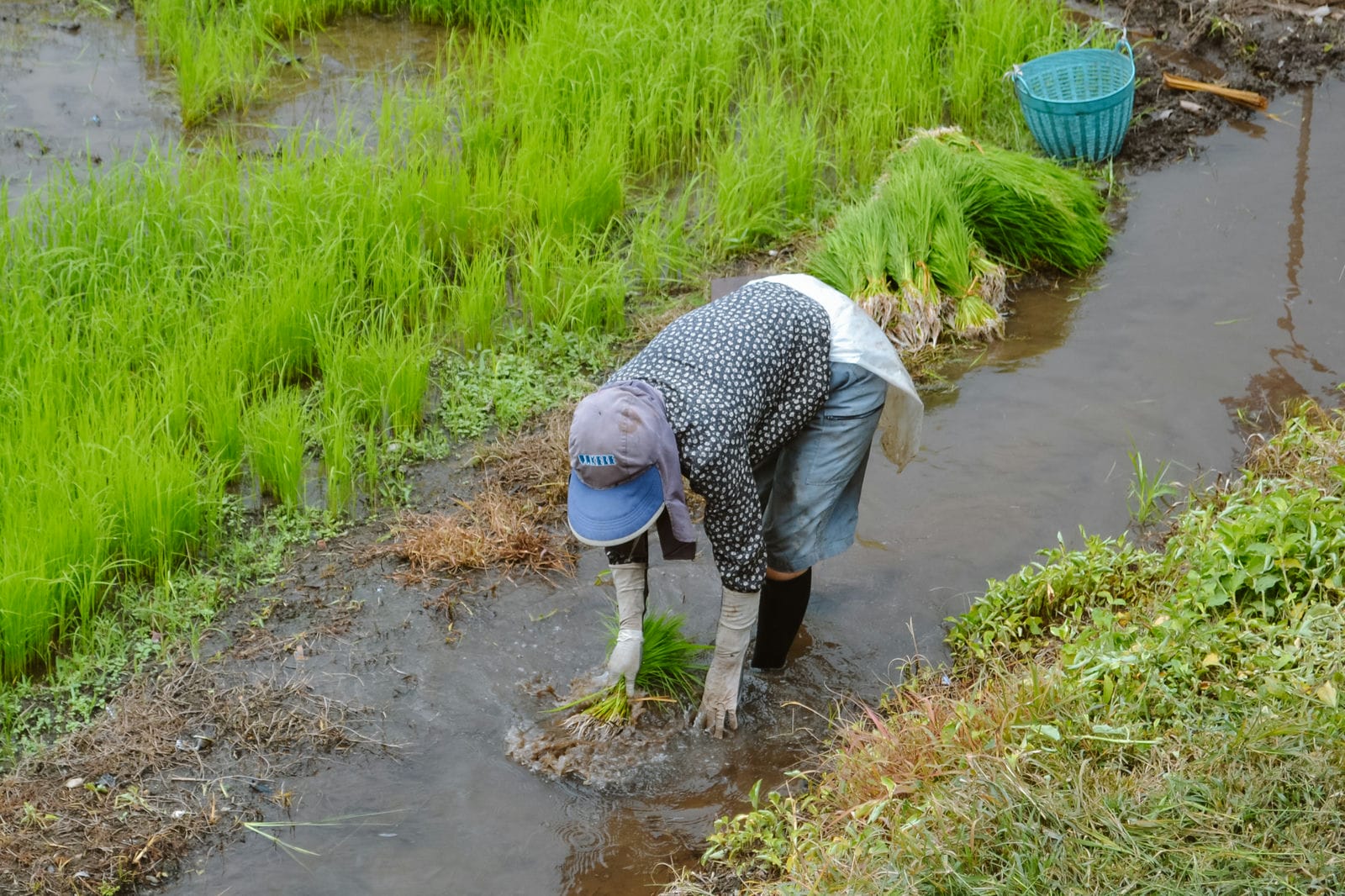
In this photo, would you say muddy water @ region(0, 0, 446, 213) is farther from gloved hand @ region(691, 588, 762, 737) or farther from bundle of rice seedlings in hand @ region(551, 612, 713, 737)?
gloved hand @ region(691, 588, 762, 737)

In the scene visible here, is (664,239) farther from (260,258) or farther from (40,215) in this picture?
(40,215)

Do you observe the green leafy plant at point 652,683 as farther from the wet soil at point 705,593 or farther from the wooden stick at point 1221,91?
the wooden stick at point 1221,91

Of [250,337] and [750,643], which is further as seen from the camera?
[250,337]

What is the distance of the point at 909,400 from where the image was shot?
3.35 m

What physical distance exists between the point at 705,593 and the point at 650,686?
1.81ft

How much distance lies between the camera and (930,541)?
4203 millimetres

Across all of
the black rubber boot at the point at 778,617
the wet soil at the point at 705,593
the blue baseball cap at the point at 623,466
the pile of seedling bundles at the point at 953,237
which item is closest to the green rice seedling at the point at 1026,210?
the pile of seedling bundles at the point at 953,237

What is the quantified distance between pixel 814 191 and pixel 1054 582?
9.38 feet

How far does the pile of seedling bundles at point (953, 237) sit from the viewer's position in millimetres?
5074

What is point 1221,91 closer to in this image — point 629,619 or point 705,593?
point 705,593

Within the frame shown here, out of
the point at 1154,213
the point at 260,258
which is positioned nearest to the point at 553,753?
the point at 260,258

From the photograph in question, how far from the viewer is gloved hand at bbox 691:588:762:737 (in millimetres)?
3176

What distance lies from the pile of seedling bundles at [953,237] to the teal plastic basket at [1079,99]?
360 millimetres

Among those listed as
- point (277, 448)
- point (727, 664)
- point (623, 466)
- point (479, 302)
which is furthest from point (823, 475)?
point (479, 302)
